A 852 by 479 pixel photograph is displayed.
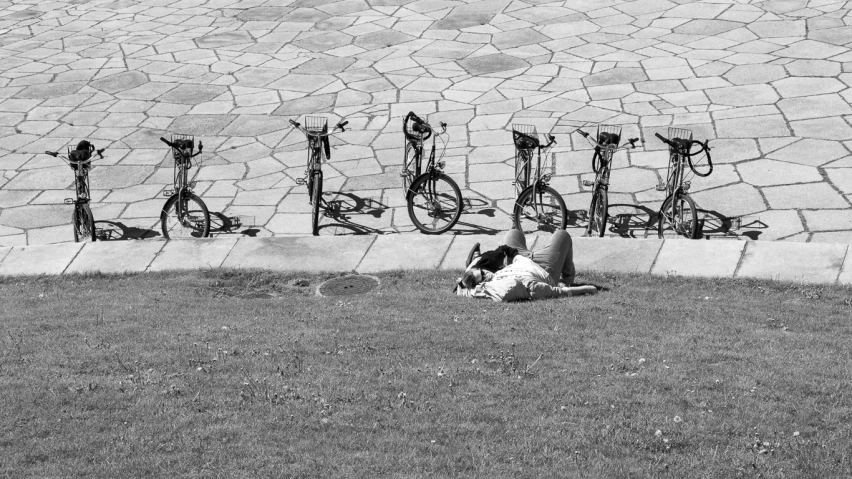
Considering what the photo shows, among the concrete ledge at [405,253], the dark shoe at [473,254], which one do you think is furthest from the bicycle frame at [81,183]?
the dark shoe at [473,254]

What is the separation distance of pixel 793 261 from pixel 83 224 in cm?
816

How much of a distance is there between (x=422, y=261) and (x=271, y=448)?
5.08 meters

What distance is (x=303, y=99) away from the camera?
16.6 meters

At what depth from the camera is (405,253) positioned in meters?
11.1

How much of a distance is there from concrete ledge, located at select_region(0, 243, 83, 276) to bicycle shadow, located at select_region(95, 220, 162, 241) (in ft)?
1.92

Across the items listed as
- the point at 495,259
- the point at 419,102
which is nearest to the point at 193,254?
the point at 495,259

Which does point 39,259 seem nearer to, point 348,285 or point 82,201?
point 82,201

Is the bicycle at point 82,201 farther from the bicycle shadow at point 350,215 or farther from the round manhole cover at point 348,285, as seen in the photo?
the round manhole cover at point 348,285

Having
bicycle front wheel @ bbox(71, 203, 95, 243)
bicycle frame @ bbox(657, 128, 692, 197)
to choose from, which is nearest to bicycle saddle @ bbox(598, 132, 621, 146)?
bicycle frame @ bbox(657, 128, 692, 197)

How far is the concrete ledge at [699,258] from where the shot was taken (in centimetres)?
988

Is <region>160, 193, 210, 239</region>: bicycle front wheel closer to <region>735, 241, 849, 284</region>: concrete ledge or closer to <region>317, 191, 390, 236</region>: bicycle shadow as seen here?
<region>317, 191, 390, 236</region>: bicycle shadow

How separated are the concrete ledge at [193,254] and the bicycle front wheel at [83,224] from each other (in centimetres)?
104

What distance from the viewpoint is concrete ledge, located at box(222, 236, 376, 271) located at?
430 inches

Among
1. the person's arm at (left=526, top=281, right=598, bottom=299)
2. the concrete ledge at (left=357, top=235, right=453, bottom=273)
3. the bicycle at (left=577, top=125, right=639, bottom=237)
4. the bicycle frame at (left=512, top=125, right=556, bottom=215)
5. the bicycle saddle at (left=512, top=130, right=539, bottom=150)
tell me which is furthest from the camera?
the bicycle saddle at (left=512, top=130, right=539, bottom=150)
